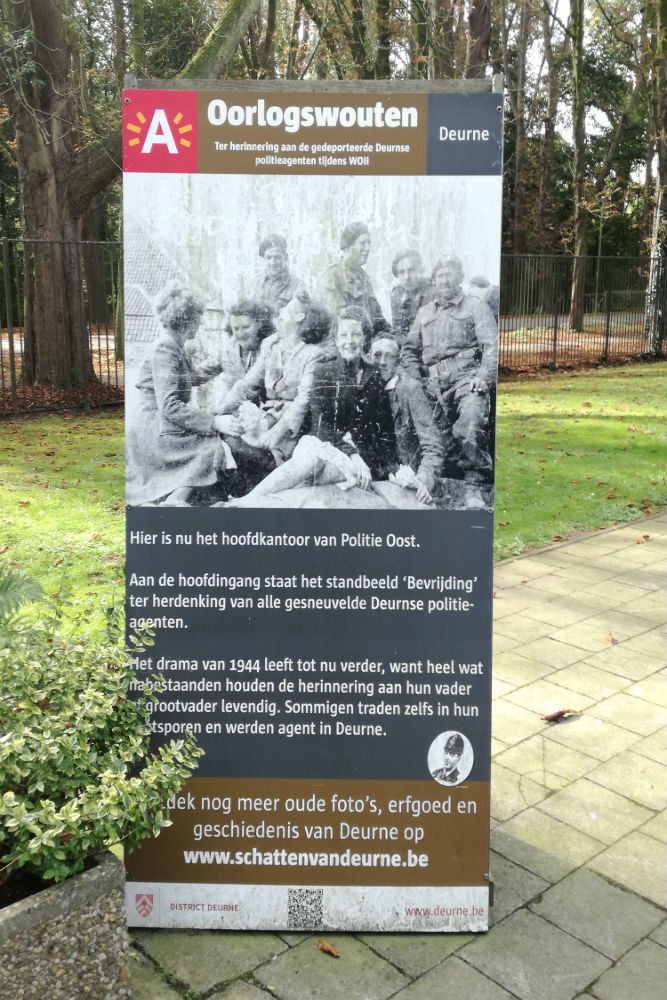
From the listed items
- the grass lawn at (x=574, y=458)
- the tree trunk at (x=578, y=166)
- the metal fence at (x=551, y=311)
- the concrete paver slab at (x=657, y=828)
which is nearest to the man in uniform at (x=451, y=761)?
the concrete paver slab at (x=657, y=828)

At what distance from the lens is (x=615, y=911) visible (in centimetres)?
338

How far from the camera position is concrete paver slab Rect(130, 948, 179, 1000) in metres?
2.90

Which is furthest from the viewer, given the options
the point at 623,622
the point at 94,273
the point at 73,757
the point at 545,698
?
the point at 94,273

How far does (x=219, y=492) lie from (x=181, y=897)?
1361 mm

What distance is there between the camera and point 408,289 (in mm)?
2834

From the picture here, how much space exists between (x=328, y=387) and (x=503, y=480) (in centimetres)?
789

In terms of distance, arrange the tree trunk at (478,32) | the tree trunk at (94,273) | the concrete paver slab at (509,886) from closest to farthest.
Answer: the concrete paver slab at (509,886), the tree trunk at (94,273), the tree trunk at (478,32)

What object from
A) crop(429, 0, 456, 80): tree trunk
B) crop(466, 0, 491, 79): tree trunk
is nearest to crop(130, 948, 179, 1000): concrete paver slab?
crop(429, 0, 456, 80): tree trunk

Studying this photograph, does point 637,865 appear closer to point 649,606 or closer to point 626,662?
point 626,662

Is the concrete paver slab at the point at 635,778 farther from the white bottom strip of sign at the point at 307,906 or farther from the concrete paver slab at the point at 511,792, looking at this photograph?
the white bottom strip of sign at the point at 307,906

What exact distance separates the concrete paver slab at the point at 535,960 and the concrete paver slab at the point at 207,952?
672 mm

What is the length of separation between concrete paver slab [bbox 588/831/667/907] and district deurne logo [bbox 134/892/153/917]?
166cm

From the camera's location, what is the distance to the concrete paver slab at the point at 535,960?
298 cm

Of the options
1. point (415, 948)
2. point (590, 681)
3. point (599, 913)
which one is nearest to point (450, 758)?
point (415, 948)
